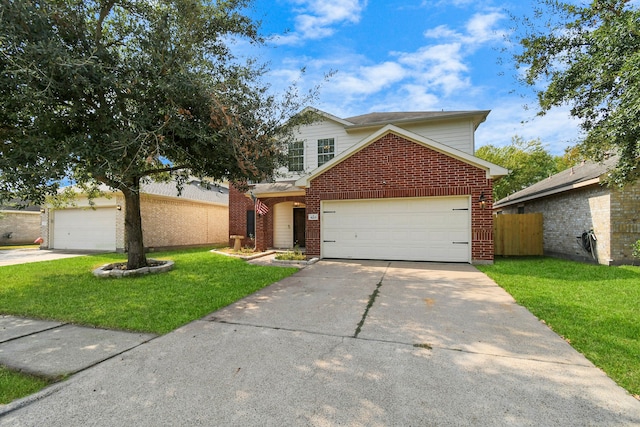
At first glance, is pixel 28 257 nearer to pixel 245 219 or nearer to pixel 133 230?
pixel 133 230

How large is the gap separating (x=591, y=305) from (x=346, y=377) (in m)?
4.84

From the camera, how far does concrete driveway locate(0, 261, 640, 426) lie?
2285mm

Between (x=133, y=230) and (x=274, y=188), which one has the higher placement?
(x=274, y=188)

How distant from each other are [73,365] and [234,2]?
8643 mm

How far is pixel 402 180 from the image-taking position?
31.5 feet

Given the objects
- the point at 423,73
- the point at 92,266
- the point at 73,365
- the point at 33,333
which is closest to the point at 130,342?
the point at 73,365

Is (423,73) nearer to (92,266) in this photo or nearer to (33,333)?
(33,333)

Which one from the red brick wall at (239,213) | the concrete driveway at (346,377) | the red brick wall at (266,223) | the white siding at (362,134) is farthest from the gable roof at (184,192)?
the concrete driveway at (346,377)

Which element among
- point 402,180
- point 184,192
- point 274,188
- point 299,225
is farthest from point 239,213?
point 402,180

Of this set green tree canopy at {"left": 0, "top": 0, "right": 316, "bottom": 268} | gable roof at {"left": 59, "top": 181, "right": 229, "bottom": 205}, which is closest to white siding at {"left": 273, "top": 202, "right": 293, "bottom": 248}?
gable roof at {"left": 59, "top": 181, "right": 229, "bottom": 205}

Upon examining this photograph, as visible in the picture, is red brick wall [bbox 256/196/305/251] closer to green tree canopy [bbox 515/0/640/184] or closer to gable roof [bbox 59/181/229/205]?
gable roof [bbox 59/181/229/205]

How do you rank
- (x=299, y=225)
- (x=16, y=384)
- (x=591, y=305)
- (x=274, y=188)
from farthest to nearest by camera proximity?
(x=299, y=225)
(x=274, y=188)
(x=591, y=305)
(x=16, y=384)

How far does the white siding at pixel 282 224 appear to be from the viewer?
14461 mm

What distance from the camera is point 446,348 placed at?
136 inches
